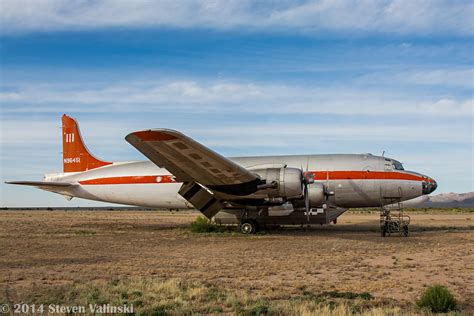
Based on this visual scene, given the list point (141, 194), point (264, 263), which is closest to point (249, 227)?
point (141, 194)

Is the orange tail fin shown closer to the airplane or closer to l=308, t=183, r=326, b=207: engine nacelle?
the airplane

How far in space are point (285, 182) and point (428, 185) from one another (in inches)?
295

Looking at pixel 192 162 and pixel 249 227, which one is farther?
pixel 249 227

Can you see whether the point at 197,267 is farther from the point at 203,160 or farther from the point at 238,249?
the point at 203,160

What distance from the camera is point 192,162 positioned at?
17.6 m

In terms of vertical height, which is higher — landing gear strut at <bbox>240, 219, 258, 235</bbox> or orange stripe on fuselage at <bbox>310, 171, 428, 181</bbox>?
orange stripe on fuselage at <bbox>310, 171, 428, 181</bbox>

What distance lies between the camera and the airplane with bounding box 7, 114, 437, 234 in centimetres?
1761

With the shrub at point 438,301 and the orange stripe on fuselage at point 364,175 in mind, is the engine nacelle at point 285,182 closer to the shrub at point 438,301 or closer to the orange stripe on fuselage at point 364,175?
the orange stripe on fuselage at point 364,175

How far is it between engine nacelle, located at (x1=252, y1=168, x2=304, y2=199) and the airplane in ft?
0.13

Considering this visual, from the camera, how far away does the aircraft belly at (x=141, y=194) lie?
22.7 m

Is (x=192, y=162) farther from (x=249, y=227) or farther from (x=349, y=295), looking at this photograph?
(x=349, y=295)

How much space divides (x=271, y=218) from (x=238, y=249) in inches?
224

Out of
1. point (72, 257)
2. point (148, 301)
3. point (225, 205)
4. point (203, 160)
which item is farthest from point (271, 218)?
point (148, 301)

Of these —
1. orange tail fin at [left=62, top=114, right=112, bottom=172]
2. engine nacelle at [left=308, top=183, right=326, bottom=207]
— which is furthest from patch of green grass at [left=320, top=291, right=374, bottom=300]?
orange tail fin at [left=62, top=114, right=112, bottom=172]
